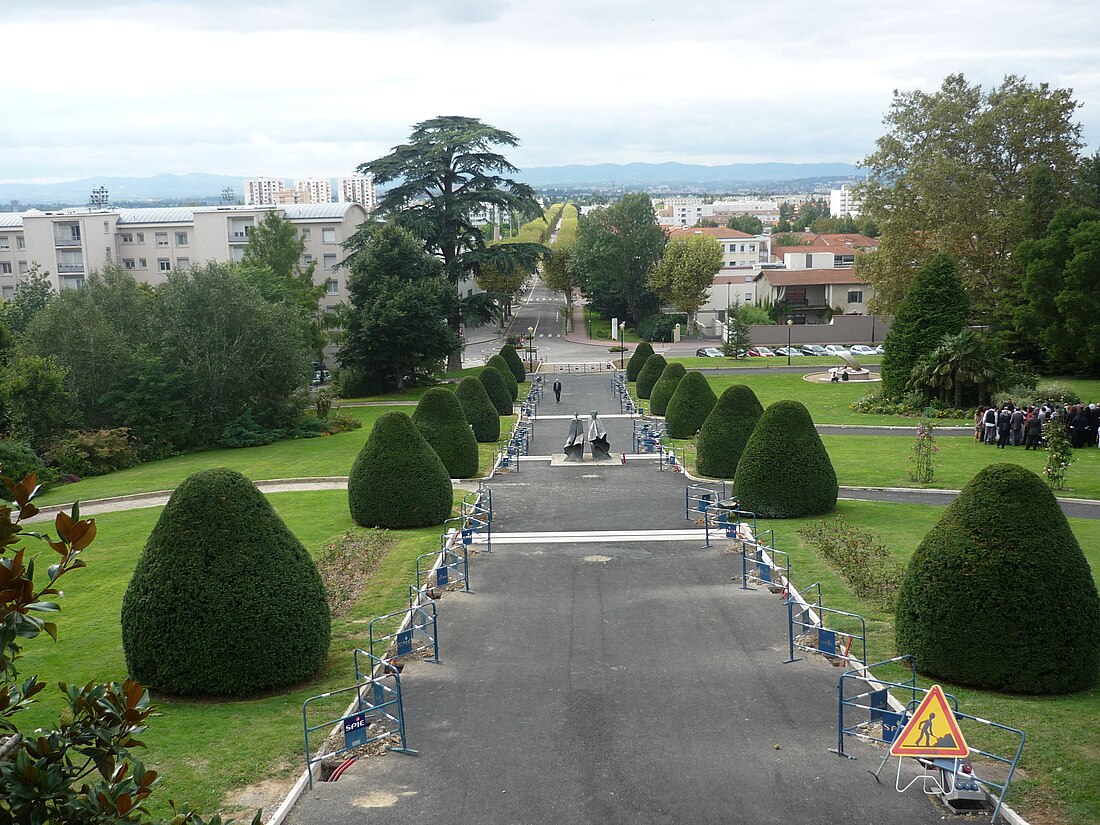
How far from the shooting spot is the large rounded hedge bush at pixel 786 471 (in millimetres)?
22766

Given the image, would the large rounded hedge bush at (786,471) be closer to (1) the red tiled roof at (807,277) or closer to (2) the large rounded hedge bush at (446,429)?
(2) the large rounded hedge bush at (446,429)

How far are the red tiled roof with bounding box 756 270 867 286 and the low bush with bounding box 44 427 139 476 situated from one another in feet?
210

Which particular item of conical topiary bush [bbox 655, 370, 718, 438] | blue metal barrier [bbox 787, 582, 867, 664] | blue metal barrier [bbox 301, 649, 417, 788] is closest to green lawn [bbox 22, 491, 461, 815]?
blue metal barrier [bbox 301, 649, 417, 788]

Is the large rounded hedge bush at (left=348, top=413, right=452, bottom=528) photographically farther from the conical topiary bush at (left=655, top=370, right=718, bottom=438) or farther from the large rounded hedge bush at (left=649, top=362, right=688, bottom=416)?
the large rounded hedge bush at (left=649, top=362, right=688, bottom=416)

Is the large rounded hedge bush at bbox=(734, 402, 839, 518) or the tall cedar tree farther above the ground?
the tall cedar tree

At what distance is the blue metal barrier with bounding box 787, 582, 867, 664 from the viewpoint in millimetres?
13820

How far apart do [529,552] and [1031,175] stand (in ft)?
145

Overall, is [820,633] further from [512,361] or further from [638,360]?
[512,361]

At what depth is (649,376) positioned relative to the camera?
163 ft

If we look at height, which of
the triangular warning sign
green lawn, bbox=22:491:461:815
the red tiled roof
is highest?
the red tiled roof

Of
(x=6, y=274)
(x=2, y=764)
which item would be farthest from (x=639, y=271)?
(x=2, y=764)

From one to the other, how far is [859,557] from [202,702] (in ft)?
38.8

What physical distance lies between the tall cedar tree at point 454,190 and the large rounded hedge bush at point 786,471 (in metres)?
36.3

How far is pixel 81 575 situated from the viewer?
20000 mm
